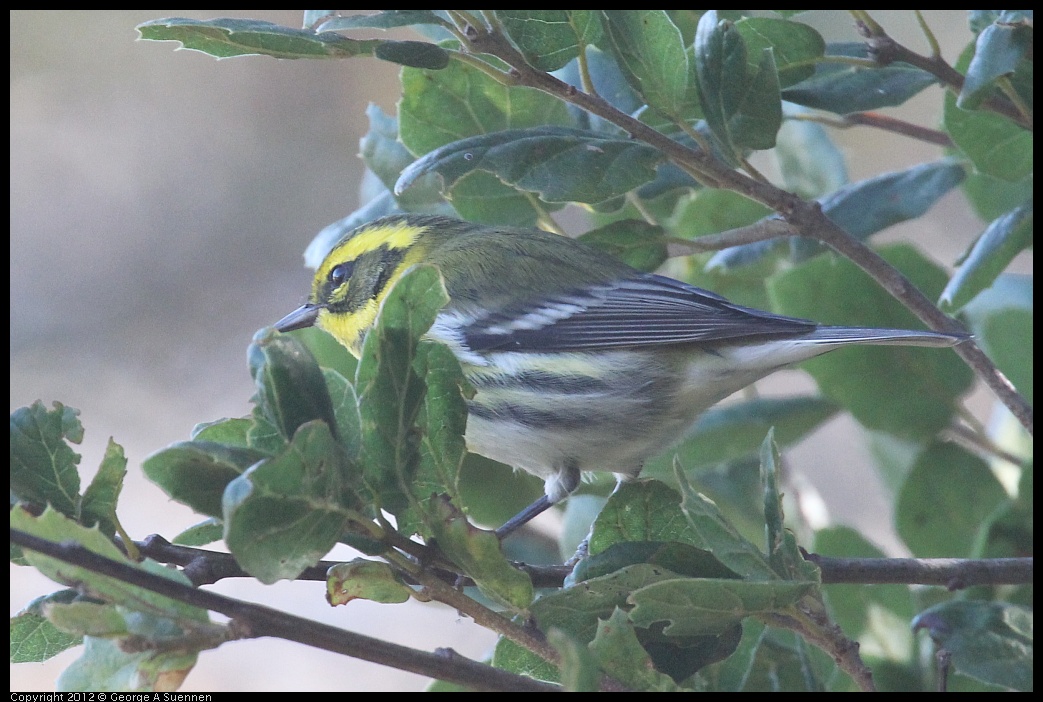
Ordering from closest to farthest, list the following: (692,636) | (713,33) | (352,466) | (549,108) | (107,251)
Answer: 1. (352,466)
2. (692,636)
3. (713,33)
4. (549,108)
5. (107,251)

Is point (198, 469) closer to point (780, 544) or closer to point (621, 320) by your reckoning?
point (780, 544)

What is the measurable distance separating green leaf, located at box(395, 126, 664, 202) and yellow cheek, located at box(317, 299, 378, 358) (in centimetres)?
83

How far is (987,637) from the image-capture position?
5.07 feet

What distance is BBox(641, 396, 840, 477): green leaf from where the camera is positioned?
2053 mm

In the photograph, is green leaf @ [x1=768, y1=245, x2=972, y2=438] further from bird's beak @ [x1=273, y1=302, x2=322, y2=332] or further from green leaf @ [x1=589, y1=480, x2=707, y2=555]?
bird's beak @ [x1=273, y1=302, x2=322, y2=332]

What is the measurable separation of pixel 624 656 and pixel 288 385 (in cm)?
44

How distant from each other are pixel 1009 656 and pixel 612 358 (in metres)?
0.83

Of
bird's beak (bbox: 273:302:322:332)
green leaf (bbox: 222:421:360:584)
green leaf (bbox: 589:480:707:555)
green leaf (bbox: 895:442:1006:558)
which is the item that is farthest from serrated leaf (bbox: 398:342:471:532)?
bird's beak (bbox: 273:302:322:332)

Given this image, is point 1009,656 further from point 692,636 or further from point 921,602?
point 692,636

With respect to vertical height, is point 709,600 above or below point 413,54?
below

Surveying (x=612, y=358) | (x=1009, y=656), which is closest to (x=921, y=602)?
(x=1009, y=656)

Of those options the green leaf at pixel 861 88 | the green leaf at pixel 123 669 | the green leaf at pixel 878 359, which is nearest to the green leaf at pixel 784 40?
the green leaf at pixel 861 88

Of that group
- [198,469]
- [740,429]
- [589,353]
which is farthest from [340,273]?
[198,469]

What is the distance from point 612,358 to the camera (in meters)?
2.03
